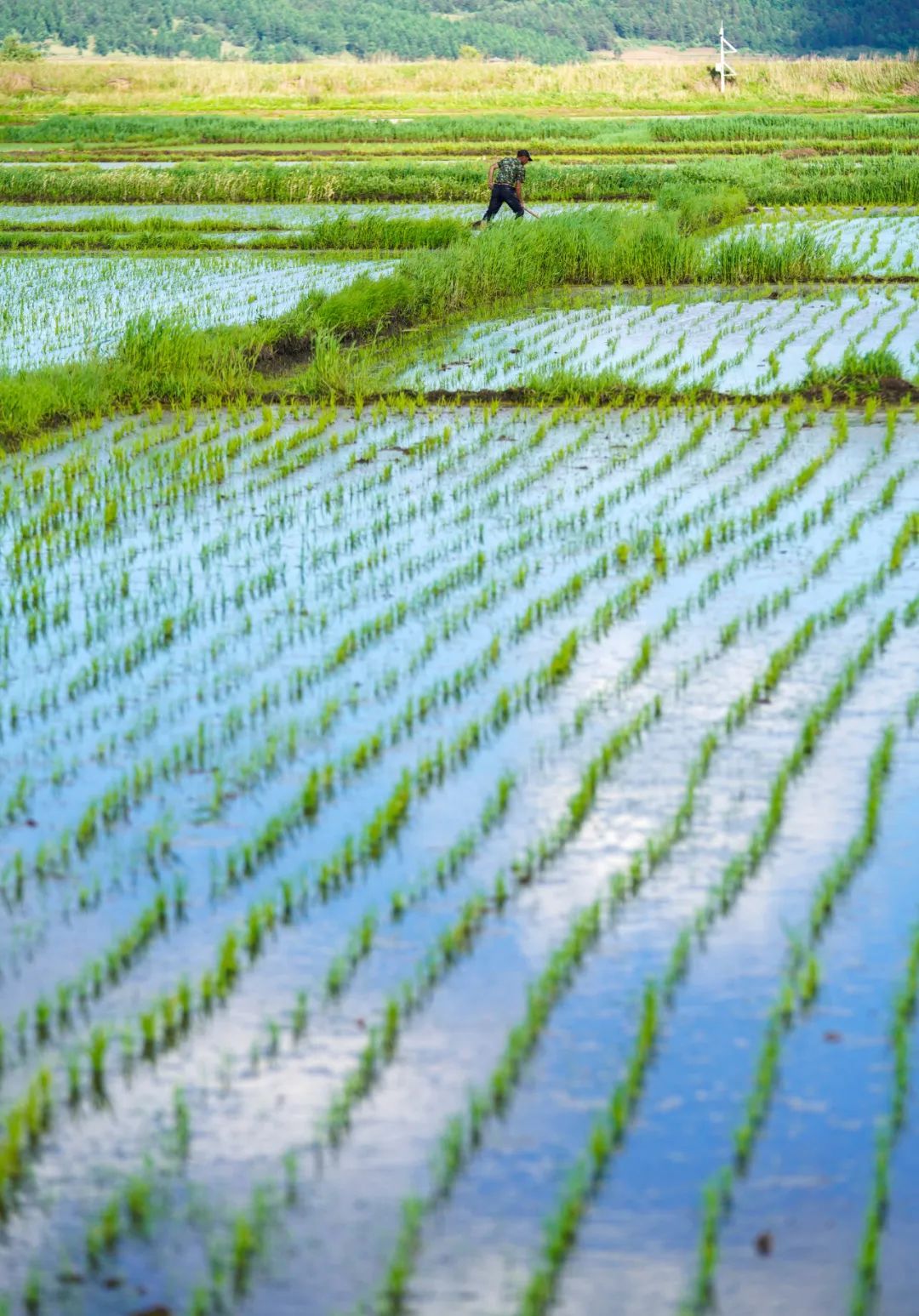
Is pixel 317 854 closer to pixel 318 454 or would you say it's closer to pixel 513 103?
pixel 318 454

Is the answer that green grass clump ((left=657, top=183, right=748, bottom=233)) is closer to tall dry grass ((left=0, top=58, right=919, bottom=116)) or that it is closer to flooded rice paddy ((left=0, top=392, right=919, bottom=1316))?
flooded rice paddy ((left=0, top=392, right=919, bottom=1316))

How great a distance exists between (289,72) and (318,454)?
47417 millimetres

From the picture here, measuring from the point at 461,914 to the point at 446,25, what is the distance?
282 feet

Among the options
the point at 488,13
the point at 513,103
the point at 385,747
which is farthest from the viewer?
the point at 488,13

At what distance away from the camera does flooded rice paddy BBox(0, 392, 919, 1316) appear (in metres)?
2.18

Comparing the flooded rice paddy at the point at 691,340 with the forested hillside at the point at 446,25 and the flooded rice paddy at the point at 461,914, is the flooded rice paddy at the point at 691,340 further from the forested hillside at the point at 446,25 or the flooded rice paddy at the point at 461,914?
the forested hillside at the point at 446,25

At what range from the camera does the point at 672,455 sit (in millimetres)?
7020

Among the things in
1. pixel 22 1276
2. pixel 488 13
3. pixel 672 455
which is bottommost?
pixel 22 1276

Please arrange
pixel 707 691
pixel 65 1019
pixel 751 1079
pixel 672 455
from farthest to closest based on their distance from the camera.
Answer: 1. pixel 672 455
2. pixel 707 691
3. pixel 65 1019
4. pixel 751 1079

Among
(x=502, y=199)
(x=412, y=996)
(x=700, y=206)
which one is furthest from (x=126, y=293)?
(x=412, y=996)

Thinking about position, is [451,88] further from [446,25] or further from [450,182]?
[446,25]

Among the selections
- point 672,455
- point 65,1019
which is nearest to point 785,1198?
point 65,1019

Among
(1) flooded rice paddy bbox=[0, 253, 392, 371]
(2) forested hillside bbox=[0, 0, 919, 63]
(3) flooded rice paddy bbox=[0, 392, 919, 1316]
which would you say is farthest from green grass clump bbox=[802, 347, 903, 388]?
(2) forested hillside bbox=[0, 0, 919, 63]

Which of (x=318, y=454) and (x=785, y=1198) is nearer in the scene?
(x=785, y=1198)
